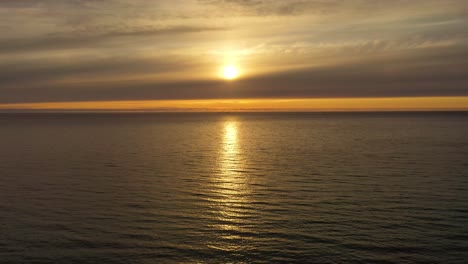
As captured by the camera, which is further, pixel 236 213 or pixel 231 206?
pixel 231 206

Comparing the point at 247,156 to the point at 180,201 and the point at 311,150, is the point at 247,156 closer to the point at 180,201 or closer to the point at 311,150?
the point at 311,150

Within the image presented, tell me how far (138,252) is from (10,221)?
14211 mm

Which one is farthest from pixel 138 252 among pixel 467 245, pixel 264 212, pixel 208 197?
pixel 467 245

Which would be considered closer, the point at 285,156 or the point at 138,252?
the point at 138,252

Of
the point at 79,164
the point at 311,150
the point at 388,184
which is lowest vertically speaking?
the point at 388,184

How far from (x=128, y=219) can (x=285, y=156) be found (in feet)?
166

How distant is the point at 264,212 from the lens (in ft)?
133

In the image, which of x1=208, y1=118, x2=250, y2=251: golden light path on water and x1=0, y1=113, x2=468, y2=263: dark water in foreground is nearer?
x1=0, y1=113, x2=468, y2=263: dark water in foreground

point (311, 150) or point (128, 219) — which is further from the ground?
point (311, 150)

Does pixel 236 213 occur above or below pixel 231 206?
below

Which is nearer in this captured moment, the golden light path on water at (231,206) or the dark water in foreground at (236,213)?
the dark water in foreground at (236,213)

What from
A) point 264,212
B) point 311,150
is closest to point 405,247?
point 264,212

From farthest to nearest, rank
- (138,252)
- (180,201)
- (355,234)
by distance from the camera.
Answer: (180,201)
(355,234)
(138,252)

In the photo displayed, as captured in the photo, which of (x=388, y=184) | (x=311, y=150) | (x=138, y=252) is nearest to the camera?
(x=138, y=252)
